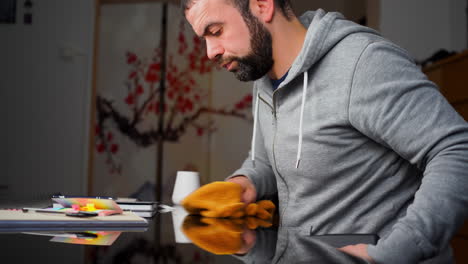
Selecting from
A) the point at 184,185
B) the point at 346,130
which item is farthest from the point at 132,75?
the point at 346,130

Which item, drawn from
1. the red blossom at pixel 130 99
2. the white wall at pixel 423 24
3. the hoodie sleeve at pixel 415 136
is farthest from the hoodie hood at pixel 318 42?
the red blossom at pixel 130 99

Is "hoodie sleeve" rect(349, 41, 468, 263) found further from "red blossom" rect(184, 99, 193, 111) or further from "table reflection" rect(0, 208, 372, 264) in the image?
"red blossom" rect(184, 99, 193, 111)

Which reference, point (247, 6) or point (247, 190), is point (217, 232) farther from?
point (247, 6)

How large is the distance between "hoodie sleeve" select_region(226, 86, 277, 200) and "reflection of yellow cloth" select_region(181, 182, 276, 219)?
10cm

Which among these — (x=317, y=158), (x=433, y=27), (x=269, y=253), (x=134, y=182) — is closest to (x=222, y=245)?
(x=269, y=253)

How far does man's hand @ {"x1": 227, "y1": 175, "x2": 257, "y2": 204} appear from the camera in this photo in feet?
3.92

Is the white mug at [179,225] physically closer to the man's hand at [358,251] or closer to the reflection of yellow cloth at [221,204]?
the reflection of yellow cloth at [221,204]

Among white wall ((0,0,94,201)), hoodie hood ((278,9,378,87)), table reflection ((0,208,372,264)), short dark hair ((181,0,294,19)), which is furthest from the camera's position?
white wall ((0,0,94,201))

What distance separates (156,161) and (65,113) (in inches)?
46.3

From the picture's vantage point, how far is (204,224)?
37.4 inches

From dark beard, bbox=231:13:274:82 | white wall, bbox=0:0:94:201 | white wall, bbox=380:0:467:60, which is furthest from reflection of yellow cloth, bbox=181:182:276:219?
white wall, bbox=380:0:467:60

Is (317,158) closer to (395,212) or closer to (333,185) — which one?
(333,185)

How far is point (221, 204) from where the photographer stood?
1.08 m

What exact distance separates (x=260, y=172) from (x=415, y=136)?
58 cm
